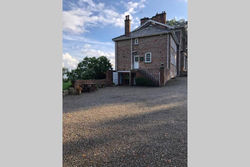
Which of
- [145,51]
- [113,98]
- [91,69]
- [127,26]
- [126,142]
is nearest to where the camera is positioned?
[126,142]

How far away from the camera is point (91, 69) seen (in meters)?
15.3

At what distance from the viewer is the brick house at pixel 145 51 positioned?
14.5 m

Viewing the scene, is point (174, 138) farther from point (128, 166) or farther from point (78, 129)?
point (78, 129)

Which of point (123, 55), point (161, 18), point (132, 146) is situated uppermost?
point (161, 18)

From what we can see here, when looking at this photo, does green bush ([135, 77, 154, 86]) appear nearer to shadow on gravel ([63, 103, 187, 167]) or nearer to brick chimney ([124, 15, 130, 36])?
brick chimney ([124, 15, 130, 36])

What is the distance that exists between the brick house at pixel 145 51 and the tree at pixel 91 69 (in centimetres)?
178

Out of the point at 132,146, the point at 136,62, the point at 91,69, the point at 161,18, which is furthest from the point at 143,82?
the point at 132,146

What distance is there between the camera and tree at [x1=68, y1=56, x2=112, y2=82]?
15.1 metres

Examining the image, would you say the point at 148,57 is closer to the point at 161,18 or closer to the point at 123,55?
the point at 123,55

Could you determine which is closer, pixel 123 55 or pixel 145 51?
pixel 145 51

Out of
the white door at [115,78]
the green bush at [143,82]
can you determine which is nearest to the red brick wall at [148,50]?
the green bush at [143,82]

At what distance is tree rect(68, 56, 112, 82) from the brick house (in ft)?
5.83

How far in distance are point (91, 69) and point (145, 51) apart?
6876 mm

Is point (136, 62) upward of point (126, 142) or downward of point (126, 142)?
upward
